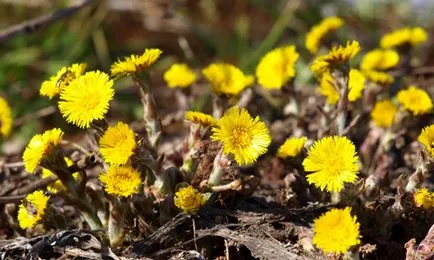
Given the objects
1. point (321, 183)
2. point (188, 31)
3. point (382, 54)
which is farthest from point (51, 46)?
point (321, 183)

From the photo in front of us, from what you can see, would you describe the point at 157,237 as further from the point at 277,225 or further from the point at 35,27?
the point at 35,27

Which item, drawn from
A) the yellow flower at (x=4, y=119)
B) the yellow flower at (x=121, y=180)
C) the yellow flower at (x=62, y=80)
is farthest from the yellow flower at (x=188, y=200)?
the yellow flower at (x=4, y=119)

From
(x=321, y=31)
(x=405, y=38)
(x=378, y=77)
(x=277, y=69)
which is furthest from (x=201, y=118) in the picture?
(x=405, y=38)

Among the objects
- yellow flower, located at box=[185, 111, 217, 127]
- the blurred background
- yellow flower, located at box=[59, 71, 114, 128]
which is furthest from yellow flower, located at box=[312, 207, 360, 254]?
the blurred background

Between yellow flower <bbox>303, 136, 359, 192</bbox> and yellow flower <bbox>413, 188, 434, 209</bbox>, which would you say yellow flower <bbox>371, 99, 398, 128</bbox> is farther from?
yellow flower <bbox>303, 136, 359, 192</bbox>

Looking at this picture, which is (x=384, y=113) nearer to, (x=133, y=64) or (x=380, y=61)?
(x=380, y=61)

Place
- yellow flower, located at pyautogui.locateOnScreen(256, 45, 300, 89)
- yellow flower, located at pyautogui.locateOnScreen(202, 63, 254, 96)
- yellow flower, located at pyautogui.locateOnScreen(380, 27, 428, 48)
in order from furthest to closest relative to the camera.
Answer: yellow flower, located at pyautogui.locateOnScreen(380, 27, 428, 48), yellow flower, located at pyautogui.locateOnScreen(256, 45, 300, 89), yellow flower, located at pyautogui.locateOnScreen(202, 63, 254, 96)
